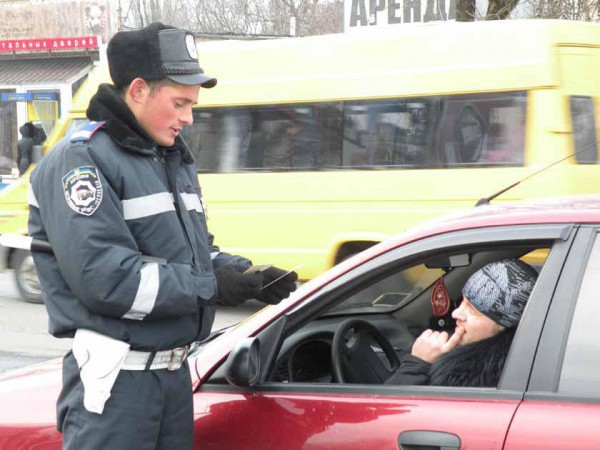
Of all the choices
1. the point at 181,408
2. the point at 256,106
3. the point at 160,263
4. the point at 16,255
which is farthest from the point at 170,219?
the point at 16,255

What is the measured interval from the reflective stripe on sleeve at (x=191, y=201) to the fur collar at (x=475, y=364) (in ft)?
2.82

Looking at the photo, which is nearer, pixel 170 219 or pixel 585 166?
pixel 170 219

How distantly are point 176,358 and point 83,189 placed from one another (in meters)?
0.55

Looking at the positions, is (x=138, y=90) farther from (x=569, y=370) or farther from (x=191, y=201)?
(x=569, y=370)

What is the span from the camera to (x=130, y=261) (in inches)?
105

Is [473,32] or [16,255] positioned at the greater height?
[473,32]

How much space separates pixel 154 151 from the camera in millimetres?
2889

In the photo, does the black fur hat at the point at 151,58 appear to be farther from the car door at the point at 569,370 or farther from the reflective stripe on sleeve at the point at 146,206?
the car door at the point at 569,370

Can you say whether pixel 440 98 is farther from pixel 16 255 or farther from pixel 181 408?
pixel 181 408

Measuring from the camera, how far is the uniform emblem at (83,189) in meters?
2.67

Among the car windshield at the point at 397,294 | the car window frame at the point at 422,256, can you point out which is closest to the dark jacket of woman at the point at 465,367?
the car window frame at the point at 422,256

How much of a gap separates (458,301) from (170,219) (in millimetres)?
1540

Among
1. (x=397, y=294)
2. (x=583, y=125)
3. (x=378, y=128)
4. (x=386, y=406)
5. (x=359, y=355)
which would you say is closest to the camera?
(x=386, y=406)

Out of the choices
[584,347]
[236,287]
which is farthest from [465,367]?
[236,287]
